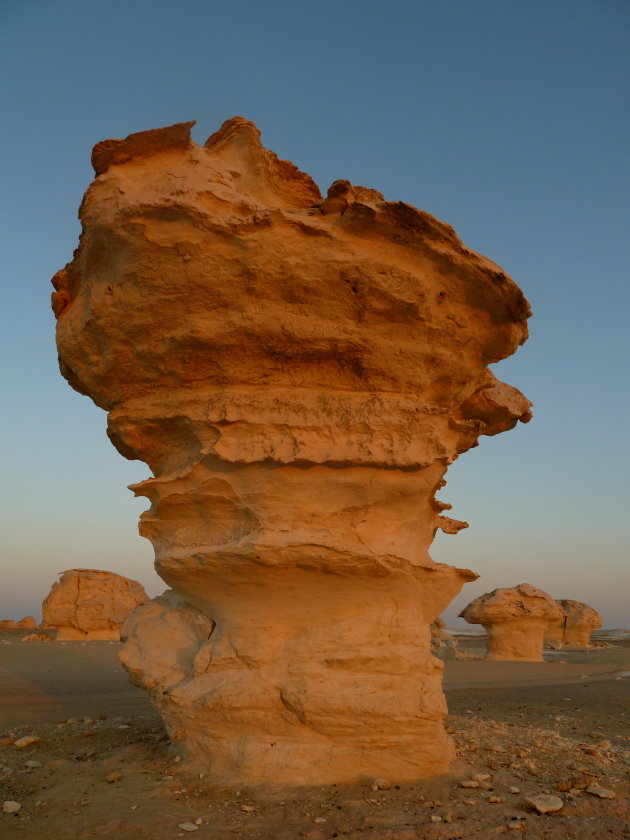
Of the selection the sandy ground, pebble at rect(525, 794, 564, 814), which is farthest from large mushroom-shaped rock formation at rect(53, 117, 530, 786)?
pebble at rect(525, 794, 564, 814)

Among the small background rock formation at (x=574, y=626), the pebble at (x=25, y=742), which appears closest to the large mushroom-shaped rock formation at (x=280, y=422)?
the pebble at (x=25, y=742)

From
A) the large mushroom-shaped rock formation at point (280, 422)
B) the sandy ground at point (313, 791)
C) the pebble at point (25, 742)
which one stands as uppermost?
the large mushroom-shaped rock formation at point (280, 422)

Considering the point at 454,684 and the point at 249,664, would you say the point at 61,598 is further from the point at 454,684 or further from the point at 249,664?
the point at 249,664

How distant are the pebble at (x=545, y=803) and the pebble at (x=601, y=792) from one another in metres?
0.41

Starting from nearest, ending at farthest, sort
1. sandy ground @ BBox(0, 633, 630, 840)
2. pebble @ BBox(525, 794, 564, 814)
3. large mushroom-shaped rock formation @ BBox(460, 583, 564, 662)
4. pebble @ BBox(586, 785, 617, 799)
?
sandy ground @ BBox(0, 633, 630, 840)
pebble @ BBox(525, 794, 564, 814)
pebble @ BBox(586, 785, 617, 799)
large mushroom-shaped rock formation @ BBox(460, 583, 564, 662)

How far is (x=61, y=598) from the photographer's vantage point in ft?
64.4

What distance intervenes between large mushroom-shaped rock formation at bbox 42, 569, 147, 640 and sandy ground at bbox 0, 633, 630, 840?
11.7 meters

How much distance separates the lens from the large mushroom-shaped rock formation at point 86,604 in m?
19.6

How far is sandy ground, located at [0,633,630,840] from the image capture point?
3.82 metres

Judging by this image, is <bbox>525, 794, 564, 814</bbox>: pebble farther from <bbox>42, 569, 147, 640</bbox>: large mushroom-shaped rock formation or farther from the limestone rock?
the limestone rock

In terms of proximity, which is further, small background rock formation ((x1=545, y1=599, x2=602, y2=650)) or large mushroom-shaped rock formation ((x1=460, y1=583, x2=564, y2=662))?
small background rock formation ((x1=545, y1=599, x2=602, y2=650))

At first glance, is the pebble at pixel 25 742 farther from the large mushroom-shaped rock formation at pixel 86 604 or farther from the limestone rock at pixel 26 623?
the limestone rock at pixel 26 623

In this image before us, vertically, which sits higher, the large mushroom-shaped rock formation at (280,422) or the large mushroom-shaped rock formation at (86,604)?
the large mushroom-shaped rock formation at (280,422)

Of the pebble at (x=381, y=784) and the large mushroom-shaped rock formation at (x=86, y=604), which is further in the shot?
the large mushroom-shaped rock formation at (x=86, y=604)
